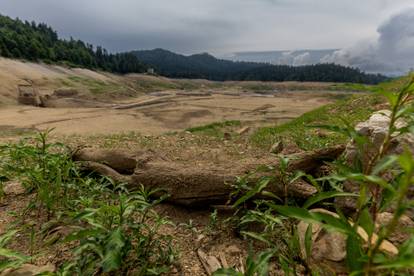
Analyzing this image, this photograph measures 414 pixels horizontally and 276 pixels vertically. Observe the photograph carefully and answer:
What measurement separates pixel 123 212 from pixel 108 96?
143 feet

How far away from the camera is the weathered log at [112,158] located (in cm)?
457

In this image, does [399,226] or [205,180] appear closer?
[399,226]

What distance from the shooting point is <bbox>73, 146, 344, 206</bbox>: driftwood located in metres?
3.33

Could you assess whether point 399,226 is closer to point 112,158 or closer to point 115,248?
point 115,248

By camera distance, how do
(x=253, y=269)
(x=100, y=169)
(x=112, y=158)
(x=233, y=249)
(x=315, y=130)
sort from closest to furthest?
(x=253, y=269), (x=233, y=249), (x=100, y=169), (x=112, y=158), (x=315, y=130)

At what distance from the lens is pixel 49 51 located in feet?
213

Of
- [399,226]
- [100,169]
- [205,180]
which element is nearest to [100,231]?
[205,180]

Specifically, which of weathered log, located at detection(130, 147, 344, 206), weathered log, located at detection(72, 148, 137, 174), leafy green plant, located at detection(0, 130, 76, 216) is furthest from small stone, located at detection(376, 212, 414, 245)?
weathered log, located at detection(72, 148, 137, 174)

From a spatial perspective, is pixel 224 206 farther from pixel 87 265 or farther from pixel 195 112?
pixel 195 112

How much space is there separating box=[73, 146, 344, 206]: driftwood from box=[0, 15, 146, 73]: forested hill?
6112cm

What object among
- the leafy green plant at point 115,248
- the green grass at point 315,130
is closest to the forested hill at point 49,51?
the green grass at point 315,130

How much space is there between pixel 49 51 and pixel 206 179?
236 ft

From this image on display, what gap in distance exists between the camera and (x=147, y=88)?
71062mm

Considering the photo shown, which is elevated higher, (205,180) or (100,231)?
(100,231)
